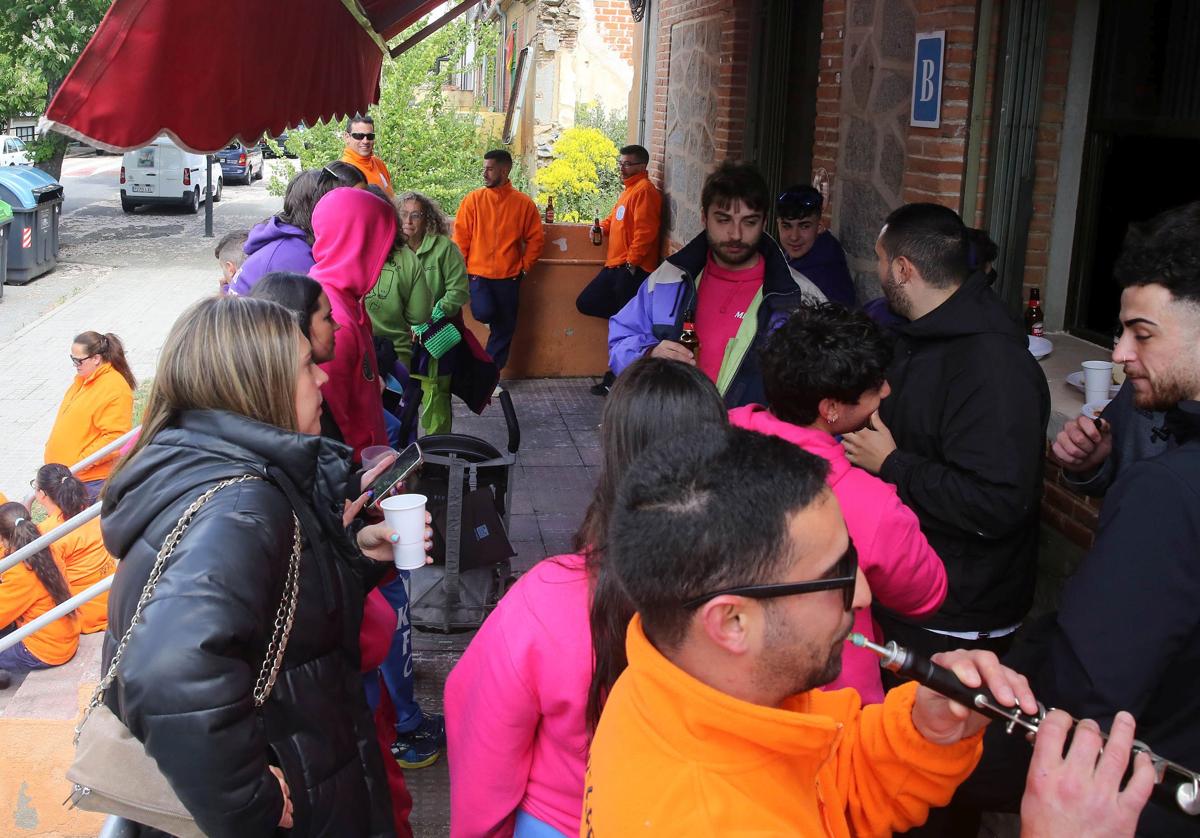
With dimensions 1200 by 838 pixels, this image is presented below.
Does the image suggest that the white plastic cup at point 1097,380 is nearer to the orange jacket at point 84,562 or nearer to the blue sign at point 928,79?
the blue sign at point 928,79

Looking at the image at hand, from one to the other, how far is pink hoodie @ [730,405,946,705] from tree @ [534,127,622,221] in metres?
10.9

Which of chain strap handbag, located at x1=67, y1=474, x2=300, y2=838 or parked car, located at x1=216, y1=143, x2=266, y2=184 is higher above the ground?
parked car, located at x1=216, y1=143, x2=266, y2=184

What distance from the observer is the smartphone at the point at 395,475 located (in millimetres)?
3004

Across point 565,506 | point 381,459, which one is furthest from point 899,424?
point 565,506

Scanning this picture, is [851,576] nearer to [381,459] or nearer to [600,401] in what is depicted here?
[381,459]

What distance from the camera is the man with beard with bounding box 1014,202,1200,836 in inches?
86.2

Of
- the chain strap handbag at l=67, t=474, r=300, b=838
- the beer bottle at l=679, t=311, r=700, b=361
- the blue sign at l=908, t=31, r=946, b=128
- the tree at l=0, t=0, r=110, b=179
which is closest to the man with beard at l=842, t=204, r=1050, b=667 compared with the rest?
the beer bottle at l=679, t=311, r=700, b=361

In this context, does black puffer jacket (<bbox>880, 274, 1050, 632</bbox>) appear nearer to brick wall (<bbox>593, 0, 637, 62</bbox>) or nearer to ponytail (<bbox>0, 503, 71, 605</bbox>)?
ponytail (<bbox>0, 503, 71, 605</bbox>)

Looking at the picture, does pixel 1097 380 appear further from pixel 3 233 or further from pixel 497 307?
pixel 3 233

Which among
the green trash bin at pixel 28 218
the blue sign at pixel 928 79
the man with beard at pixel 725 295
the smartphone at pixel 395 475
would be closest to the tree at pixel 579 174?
the green trash bin at pixel 28 218

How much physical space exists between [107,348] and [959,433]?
17.6 feet

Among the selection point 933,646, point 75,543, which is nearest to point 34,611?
point 75,543

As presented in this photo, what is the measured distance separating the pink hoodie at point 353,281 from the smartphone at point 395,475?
1179mm

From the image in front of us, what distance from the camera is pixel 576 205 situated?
14.0 metres
